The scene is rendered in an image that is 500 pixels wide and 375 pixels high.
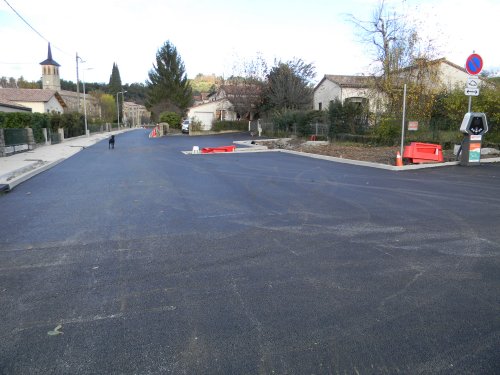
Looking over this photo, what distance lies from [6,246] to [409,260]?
5.63 metres

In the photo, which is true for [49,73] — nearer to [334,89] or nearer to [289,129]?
[334,89]

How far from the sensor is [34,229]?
702 centimetres

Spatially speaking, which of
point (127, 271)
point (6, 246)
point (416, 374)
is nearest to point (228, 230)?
point (127, 271)

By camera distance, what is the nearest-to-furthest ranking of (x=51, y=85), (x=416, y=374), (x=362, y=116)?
(x=416, y=374) < (x=362, y=116) < (x=51, y=85)

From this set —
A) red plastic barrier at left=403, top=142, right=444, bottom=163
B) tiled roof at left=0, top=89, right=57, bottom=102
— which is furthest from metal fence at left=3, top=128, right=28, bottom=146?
tiled roof at left=0, top=89, right=57, bottom=102

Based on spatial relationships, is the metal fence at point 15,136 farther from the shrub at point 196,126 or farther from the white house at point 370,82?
the shrub at point 196,126

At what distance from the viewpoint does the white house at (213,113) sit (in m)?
60.0

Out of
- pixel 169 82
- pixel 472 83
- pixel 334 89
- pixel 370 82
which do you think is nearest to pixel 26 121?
pixel 370 82

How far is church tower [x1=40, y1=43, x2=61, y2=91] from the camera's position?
307ft

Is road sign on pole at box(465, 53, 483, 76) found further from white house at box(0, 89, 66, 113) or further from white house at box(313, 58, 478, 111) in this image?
white house at box(0, 89, 66, 113)

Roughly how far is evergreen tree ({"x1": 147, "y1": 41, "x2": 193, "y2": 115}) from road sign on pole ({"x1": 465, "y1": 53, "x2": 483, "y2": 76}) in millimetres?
60381

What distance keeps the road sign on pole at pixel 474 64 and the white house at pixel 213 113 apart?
4765cm

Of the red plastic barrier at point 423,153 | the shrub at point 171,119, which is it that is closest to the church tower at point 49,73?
the shrub at point 171,119

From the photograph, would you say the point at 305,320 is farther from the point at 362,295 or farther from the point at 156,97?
the point at 156,97
